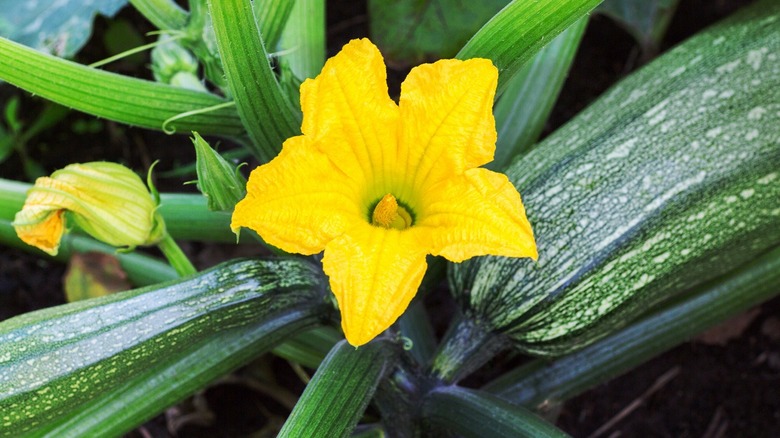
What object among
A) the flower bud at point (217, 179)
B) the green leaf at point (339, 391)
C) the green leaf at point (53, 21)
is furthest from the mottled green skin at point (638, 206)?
the green leaf at point (53, 21)

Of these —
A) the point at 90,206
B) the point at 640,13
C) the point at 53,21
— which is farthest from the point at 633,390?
the point at 53,21

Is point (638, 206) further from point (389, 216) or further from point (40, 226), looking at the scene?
point (40, 226)

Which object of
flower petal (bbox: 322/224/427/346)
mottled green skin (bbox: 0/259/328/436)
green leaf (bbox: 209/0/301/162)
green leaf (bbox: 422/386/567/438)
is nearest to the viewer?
flower petal (bbox: 322/224/427/346)

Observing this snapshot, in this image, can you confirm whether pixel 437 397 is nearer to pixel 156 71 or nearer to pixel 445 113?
pixel 445 113

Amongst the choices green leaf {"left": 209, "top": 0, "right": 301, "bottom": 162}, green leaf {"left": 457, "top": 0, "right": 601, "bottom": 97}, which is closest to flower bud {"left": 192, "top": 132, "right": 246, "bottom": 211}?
green leaf {"left": 209, "top": 0, "right": 301, "bottom": 162}

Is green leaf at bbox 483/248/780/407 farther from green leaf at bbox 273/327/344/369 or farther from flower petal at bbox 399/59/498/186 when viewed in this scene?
flower petal at bbox 399/59/498/186

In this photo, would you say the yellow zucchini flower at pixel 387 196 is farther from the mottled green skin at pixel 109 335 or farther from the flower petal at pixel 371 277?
the mottled green skin at pixel 109 335

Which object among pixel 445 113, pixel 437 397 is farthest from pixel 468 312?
pixel 445 113
